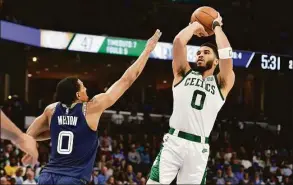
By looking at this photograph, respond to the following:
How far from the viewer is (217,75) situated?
6438 mm

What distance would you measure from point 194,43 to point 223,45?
58.2 feet

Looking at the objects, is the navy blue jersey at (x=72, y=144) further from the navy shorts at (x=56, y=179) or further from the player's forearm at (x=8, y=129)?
the player's forearm at (x=8, y=129)

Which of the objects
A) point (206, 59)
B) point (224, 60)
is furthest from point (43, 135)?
point (224, 60)

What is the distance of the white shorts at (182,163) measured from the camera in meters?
6.06

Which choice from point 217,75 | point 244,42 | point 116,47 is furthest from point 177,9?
point 217,75

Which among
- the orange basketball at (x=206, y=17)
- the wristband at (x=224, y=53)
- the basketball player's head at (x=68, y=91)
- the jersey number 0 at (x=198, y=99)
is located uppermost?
the orange basketball at (x=206, y=17)

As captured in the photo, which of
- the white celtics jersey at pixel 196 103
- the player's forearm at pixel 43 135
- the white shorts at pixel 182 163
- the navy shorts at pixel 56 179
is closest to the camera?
the navy shorts at pixel 56 179

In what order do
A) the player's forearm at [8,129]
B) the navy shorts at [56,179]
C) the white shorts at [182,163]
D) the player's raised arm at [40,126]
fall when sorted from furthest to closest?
the white shorts at [182,163] → the player's raised arm at [40,126] → the navy shorts at [56,179] → the player's forearm at [8,129]

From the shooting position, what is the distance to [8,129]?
408cm

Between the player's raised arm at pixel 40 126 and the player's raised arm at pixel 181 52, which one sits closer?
the player's raised arm at pixel 40 126

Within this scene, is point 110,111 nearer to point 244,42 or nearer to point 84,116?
point 244,42

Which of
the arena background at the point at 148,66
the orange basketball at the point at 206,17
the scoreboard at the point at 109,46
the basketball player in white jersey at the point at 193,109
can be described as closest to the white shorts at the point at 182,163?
the basketball player in white jersey at the point at 193,109

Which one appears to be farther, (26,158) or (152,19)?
(152,19)

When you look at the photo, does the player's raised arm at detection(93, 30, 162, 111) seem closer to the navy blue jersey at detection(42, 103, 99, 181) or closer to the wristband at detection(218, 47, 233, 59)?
the navy blue jersey at detection(42, 103, 99, 181)
